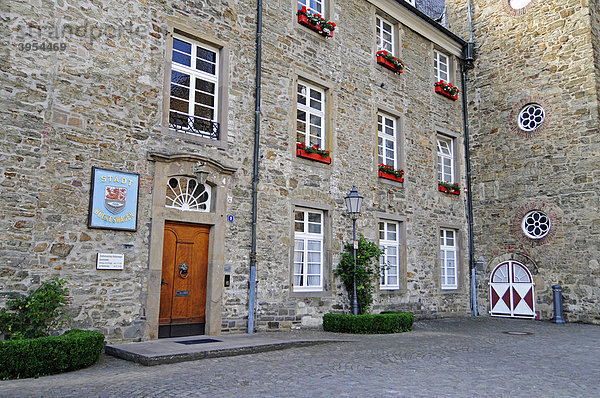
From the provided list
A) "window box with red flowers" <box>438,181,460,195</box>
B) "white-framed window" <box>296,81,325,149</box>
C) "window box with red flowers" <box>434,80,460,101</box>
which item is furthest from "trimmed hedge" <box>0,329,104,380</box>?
"window box with red flowers" <box>434,80,460,101</box>

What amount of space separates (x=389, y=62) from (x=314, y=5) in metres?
2.51

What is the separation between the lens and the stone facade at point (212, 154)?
708 centimetres

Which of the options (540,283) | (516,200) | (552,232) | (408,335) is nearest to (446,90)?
(516,200)

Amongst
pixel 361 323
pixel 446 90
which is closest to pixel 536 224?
pixel 446 90

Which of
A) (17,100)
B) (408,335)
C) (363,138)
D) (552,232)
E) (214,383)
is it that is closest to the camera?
(214,383)

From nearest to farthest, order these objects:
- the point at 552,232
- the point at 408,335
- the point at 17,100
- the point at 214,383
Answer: the point at 214,383, the point at 17,100, the point at 408,335, the point at 552,232

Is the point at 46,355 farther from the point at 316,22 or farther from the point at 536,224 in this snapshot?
the point at 536,224

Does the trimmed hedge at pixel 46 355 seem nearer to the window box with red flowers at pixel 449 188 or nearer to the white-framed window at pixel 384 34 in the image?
the white-framed window at pixel 384 34

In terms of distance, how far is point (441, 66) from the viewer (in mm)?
15352

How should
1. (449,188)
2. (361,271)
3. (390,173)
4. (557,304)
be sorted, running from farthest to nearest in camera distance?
(449,188)
(557,304)
(390,173)
(361,271)

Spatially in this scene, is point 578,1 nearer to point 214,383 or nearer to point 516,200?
point 516,200

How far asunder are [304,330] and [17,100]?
6.27 meters

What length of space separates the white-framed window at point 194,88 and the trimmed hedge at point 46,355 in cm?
391

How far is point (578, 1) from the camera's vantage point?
1355 centimetres
